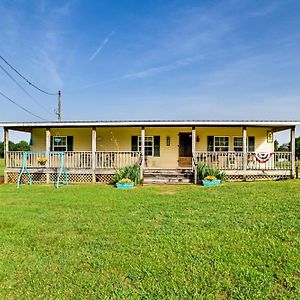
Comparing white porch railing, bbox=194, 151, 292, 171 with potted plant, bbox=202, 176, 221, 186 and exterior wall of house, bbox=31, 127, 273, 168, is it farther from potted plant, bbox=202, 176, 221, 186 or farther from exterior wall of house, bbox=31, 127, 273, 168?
exterior wall of house, bbox=31, 127, 273, 168

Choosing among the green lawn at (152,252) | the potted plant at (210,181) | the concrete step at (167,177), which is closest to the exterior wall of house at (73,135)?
the concrete step at (167,177)

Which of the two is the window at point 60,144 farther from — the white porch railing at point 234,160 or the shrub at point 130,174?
the white porch railing at point 234,160

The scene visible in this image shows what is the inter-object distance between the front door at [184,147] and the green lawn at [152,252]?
9.17m

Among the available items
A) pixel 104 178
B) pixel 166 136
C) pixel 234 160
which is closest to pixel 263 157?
pixel 234 160

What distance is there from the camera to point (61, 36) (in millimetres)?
18203

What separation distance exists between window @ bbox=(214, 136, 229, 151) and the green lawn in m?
9.22

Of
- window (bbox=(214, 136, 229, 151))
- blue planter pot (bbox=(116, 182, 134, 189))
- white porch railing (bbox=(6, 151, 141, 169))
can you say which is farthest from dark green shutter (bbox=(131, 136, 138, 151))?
blue planter pot (bbox=(116, 182, 134, 189))

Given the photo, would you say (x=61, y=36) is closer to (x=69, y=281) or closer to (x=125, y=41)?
(x=125, y=41)

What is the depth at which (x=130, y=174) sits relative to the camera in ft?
42.3

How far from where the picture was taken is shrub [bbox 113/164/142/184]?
1285 cm

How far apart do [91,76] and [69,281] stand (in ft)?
73.2

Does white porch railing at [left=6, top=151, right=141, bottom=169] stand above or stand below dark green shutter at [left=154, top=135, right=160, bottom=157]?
below

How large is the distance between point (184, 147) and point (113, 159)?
436 cm

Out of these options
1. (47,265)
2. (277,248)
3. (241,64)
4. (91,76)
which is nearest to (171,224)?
(277,248)
